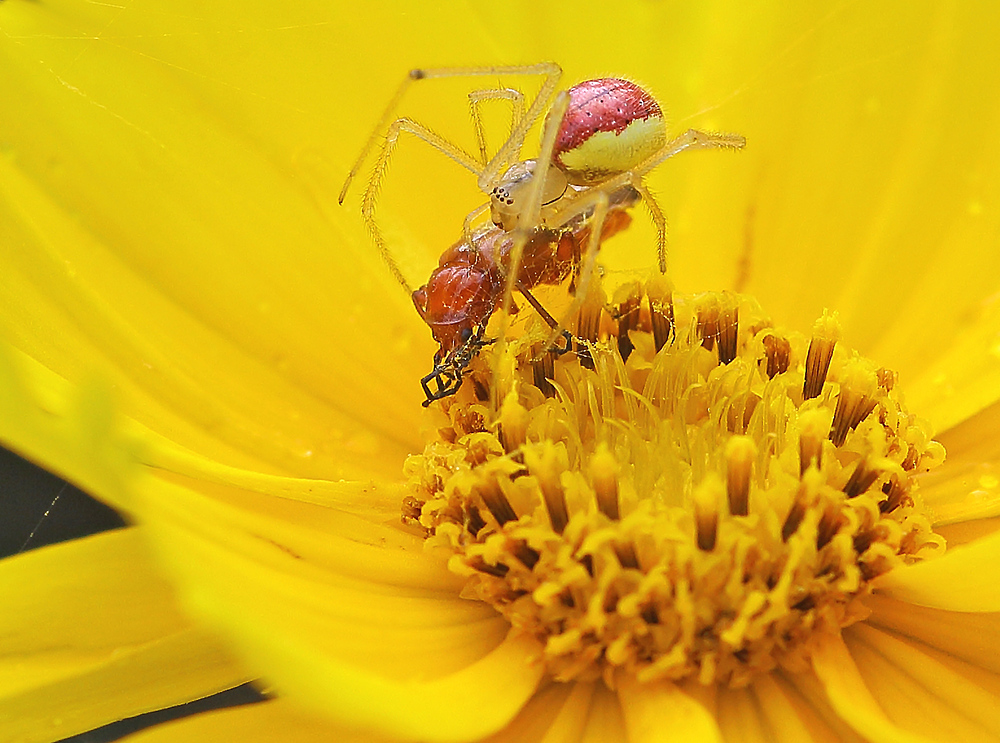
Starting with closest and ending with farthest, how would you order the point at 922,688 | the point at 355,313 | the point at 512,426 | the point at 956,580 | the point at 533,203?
the point at 956,580
the point at 922,688
the point at 512,426
the point at 533,203
the point at 355,313

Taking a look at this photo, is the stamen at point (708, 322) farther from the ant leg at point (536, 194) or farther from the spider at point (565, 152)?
the ant leg at point (536, 194)

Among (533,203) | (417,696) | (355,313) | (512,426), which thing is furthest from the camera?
(355,313)

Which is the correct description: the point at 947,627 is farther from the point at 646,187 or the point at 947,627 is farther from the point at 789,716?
the point at 646,187

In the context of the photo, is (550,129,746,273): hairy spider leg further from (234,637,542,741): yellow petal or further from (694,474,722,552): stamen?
(234,637,542,741): yellow petal

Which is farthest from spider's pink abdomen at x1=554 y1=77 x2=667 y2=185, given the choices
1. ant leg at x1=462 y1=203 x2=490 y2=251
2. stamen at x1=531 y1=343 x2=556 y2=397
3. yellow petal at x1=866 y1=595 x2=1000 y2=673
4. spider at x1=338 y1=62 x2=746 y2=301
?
yellow petal at x1=866 y1=595 x2=1000 y2=673

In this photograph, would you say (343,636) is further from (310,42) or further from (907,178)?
(907,178)

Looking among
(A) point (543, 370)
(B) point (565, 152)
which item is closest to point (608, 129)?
(B) point (565, 152)
